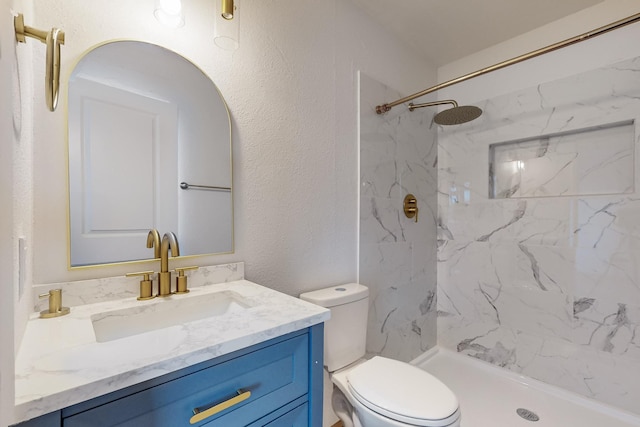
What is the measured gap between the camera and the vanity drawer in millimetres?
559

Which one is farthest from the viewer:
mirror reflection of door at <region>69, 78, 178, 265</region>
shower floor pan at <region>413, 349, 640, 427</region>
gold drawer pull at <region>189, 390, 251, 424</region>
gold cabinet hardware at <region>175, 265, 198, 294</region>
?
shower floor pan at <region>413, 349, 640, 427</region>

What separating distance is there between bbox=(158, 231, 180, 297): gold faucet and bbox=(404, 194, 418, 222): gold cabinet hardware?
1.58 meters

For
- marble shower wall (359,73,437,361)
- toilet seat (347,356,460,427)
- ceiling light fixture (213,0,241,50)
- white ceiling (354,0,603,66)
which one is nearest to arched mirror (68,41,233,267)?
ceiling light fixture (213,0,241,50)

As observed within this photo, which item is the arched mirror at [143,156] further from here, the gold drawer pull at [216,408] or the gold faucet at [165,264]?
the gold drawer pull at [216,408]

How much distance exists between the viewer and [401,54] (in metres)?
A: 2.12

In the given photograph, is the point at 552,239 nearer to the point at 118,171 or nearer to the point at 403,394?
the point at 403,394

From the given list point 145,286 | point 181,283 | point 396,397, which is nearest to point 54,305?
point 145,286

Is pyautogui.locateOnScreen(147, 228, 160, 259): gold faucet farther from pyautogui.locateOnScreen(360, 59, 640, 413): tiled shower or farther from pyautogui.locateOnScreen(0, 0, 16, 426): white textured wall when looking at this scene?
pyautogui.locateOnScreen(360, 59, 640, 413): tiled shower

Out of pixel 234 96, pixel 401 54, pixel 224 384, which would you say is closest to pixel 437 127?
pixel 401 54

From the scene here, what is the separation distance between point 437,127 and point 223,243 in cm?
205

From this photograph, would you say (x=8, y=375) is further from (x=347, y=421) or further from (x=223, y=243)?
(x=347, y=421)

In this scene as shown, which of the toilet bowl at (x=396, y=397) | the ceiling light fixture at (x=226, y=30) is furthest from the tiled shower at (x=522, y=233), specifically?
the ceiling light fixture at (x=226, y=30)

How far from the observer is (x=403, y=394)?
1.17 meters

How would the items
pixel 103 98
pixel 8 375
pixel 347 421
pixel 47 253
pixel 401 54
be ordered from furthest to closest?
pixel 401 54
pixel 347 421
pixel 103 98
pixel 47 253
pixel 8 375
